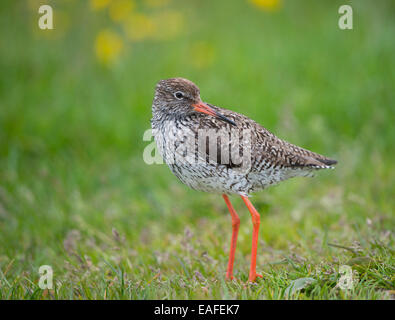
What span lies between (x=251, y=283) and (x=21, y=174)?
528 centimetres

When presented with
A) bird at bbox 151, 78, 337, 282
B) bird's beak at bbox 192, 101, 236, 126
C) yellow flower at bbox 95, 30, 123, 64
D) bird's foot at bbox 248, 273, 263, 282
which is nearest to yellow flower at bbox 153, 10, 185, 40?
yellow flower at bbox 95, 30, 123, 64

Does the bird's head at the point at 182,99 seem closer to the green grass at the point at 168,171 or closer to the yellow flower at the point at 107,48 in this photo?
the green grass at the point at 168,171

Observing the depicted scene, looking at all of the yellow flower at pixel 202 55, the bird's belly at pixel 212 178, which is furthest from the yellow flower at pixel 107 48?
the bird's belly at pixel 212 178

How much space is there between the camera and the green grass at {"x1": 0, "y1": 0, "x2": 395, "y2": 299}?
4812mm

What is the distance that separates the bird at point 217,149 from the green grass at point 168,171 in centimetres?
81

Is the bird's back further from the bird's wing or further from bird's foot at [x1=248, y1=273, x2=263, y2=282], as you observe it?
bird's foot at [x1=248, y1=273, x2=263, y2=282]

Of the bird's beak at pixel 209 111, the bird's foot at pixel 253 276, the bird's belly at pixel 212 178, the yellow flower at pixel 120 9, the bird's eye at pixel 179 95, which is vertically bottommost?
the bird's foot at pixel 253 276

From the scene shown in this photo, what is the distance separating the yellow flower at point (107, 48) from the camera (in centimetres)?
1019

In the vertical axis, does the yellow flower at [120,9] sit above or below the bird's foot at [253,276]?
above

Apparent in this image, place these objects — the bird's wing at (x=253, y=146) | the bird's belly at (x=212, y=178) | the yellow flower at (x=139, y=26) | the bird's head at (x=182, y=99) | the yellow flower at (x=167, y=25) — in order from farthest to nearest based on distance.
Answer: the yellow flower at (x=167, y=25), the yellow flower at (x=139, y=26), the bird's head at (x=182, y=99), the bird's wing at (x=253, y=146), the bird's belly at (x=212, y=178)

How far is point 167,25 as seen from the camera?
11070mm

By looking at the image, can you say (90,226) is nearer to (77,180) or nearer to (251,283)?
(77,180)
